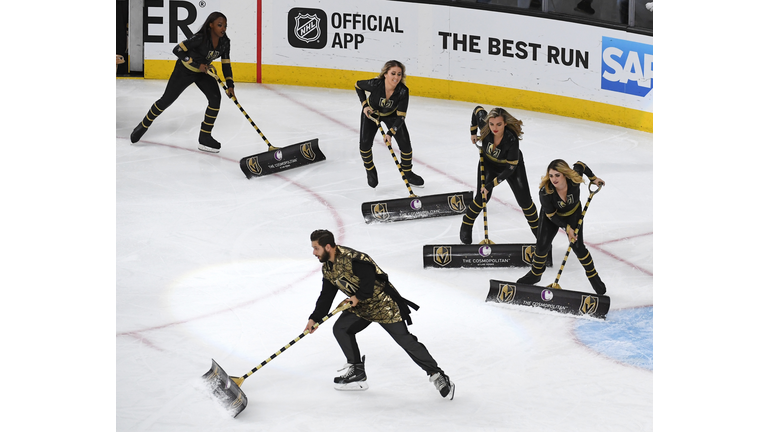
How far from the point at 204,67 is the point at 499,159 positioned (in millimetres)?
3172

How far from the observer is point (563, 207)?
247 inches

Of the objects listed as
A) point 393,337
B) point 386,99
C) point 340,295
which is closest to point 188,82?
point 386,99

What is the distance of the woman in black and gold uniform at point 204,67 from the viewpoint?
8469mm

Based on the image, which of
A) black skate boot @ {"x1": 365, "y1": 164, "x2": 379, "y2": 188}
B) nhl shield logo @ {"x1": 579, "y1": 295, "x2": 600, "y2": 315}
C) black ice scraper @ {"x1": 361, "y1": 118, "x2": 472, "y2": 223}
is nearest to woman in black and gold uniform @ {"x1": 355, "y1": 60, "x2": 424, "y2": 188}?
black ice scraper @ {"x1": 361, "y1": 118, "x2": 472, "y2": 223}

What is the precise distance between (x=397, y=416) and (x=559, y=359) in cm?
123

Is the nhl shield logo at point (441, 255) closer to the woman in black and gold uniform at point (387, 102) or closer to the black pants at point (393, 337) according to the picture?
A: the woman in black and gold uniform at point (387, 102)

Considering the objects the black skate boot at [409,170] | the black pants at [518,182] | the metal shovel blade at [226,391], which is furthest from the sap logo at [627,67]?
the metal shovel blade at [226,391]

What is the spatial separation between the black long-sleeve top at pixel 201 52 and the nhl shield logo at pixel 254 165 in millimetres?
707

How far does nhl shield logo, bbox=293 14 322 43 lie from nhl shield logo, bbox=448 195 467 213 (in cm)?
446

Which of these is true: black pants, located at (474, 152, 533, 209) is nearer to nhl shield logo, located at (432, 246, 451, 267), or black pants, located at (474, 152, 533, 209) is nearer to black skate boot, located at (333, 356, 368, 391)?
nhl shield logo, located at (432, 246, 451, 267)

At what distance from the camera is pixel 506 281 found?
6.65 m

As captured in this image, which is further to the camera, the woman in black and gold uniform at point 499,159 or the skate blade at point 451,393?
the woman in black and gold uniform at point 499,159

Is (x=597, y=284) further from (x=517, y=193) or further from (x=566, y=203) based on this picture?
(x=517, y=193)

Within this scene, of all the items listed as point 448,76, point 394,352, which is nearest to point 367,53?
point 448,76
